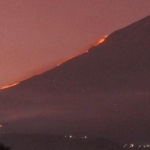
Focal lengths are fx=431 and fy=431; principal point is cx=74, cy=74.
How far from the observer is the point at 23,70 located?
68.3 inches

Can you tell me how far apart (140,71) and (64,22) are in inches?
12.7

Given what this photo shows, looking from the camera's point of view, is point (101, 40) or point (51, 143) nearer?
point (101, 40)

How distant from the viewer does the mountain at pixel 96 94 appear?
1482 millimetres

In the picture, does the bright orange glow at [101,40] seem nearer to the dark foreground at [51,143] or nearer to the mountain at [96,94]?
the mountain at [96,94]

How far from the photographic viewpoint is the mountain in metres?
1.48

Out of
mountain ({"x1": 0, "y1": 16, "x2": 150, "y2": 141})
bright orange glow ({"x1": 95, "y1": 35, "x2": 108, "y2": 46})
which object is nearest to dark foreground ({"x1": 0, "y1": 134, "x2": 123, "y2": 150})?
mountain ({"x1": 0, "y1": 16, "x2": 150, "y2": 141})

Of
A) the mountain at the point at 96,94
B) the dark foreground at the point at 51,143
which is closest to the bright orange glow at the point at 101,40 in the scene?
the mountain at the point at 96,94

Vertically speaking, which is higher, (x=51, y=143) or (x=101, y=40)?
(x=101, y=40)

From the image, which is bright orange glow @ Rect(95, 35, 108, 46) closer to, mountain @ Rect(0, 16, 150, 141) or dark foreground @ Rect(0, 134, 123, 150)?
mountain @ Rect(0, 16, 150, 141)

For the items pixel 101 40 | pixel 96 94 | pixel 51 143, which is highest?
pixel 101 40

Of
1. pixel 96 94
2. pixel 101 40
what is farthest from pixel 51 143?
pixel 101 40

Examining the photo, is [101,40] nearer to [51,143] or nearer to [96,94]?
[96,94]

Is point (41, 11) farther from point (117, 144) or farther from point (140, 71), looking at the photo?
point (117, 144)

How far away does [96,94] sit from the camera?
165cm
